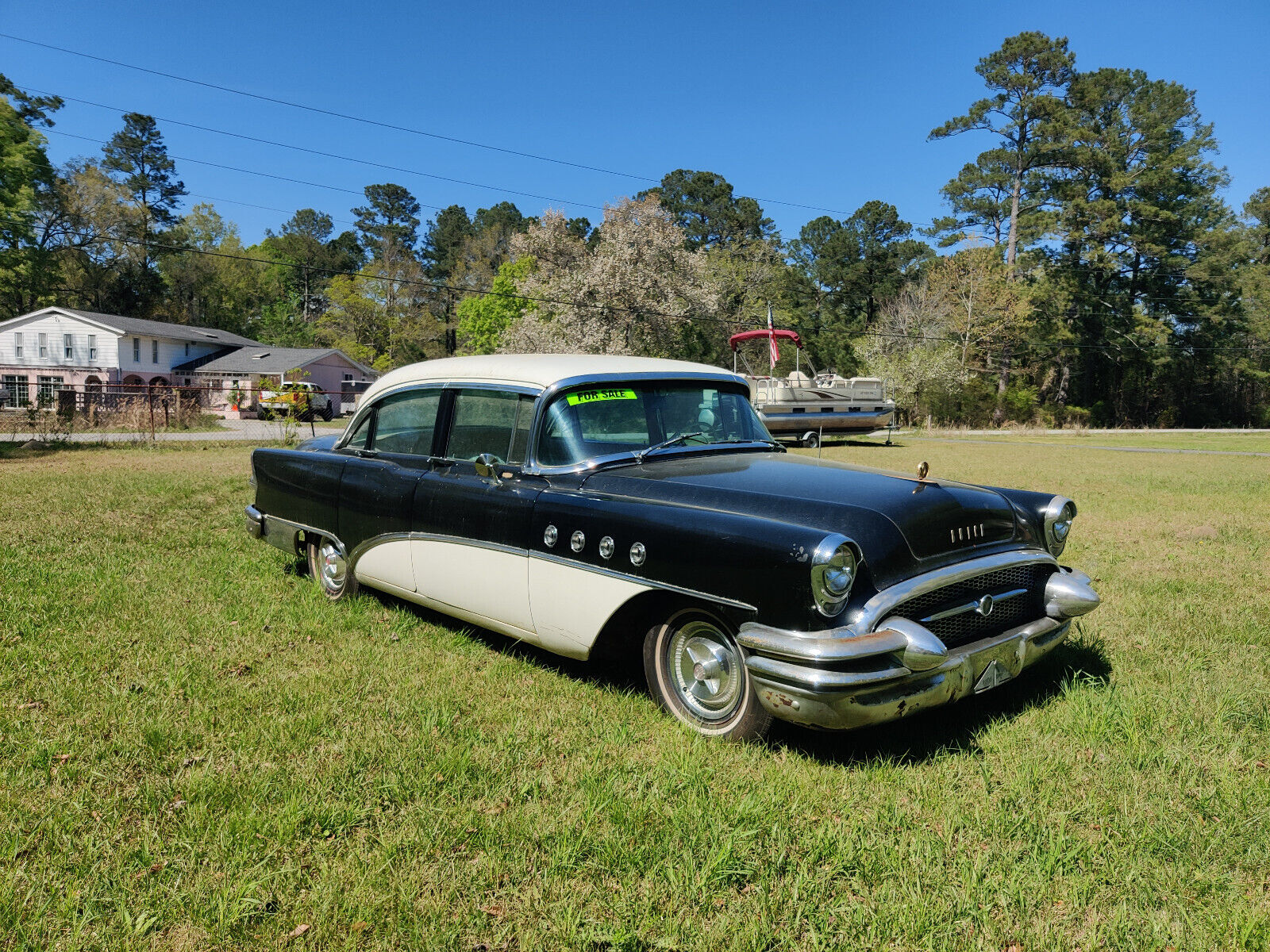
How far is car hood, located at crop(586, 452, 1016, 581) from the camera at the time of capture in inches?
126

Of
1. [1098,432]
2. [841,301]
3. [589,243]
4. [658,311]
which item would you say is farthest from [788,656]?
[589,243]

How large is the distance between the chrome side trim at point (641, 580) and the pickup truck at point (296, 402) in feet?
43.7

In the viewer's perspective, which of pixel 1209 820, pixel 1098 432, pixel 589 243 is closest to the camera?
pixel 1209 820

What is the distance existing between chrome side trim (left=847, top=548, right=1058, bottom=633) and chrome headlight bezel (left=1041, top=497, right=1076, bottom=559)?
41 cm

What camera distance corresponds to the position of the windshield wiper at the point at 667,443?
417 cm

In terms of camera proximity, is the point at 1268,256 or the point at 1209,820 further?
the point at 1268,256

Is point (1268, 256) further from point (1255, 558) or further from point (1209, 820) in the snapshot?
point (1209, 820)

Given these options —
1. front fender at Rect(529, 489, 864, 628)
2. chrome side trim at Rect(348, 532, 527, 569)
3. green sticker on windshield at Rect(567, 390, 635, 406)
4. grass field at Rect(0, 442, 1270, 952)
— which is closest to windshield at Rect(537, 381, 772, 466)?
green sticker on windshield at Rect(567, 390, 635, 406)

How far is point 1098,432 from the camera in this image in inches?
1529

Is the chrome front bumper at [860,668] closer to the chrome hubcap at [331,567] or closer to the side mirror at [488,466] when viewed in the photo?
the side mirror at [488,466]

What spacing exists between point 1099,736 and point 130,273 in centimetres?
7341

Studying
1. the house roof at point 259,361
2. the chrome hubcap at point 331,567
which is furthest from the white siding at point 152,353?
the chrome hubcap at point 331,567

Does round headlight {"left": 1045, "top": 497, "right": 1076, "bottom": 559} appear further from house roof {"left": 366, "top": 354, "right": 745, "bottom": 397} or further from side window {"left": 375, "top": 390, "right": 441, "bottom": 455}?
side window {"left": 375, "top": 390, "right": 441, "bottom": 455}

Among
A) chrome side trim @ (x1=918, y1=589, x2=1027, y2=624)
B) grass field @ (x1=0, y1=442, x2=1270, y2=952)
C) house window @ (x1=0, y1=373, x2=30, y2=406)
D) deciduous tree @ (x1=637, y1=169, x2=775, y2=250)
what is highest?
deciduous tree @ (x1=637, y1=169, x2=775, y2=250)
